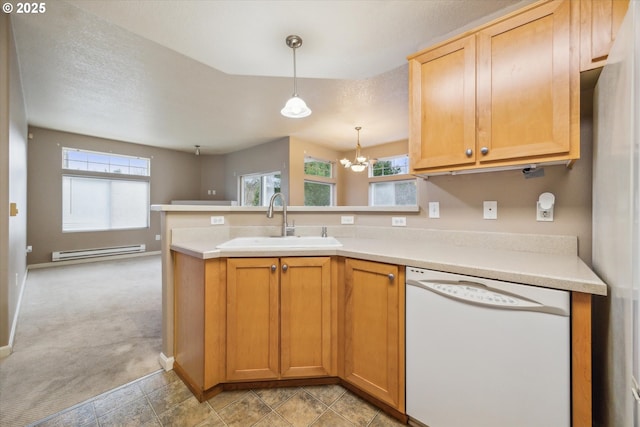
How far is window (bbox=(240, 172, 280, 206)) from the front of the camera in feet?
21.3

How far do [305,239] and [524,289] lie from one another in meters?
1.33

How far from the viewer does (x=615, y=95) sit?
35.1 inches

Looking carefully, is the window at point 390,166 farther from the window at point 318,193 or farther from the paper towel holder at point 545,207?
the paper towel holder at point 545,207

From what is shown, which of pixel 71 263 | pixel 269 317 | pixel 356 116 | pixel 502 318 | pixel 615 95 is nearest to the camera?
pixel 615 95

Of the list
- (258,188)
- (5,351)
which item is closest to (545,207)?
(5,351)

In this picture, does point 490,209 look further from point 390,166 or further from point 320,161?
point 320,161

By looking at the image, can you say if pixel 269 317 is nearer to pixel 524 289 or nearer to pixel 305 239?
pixel 305 239

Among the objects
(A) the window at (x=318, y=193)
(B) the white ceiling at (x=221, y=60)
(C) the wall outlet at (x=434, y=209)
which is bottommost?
(C) the wall outlet at (x=434, y=209)

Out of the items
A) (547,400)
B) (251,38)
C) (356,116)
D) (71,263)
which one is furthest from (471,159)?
(71,263)

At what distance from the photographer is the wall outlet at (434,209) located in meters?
1.80

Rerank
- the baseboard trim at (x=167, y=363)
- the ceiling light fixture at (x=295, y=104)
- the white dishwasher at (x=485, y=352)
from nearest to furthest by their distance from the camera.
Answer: the white dishwasher at (x=485, y=352) → the baseboard trim at (x=167, y=363) → the ceiling light fixture at (x=295, y=104)

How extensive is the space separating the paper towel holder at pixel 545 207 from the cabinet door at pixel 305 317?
4.05 feet

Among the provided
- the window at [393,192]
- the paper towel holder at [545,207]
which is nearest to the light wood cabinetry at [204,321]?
the paper towel holder at [545,207]

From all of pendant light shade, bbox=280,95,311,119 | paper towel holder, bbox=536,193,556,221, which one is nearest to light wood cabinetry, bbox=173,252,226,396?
pendant light shade, bbox=280,95,311,119
